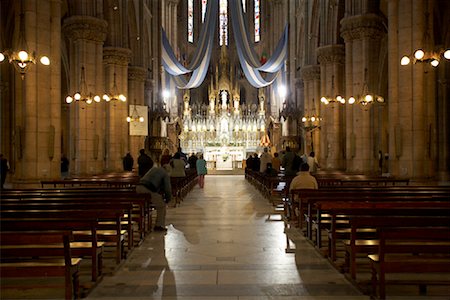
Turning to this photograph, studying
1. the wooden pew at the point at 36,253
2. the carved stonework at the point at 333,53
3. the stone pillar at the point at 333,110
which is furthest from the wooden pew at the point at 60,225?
the carved stonework at the point at 333,53

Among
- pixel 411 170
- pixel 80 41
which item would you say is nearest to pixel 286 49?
pixel 80 41

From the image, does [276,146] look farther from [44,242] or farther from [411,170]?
[44,242]

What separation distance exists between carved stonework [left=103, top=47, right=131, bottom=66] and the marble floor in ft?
56.1

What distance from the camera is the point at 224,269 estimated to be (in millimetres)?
7863

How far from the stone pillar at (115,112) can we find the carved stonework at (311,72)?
1211 cm

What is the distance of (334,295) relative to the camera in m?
6.35

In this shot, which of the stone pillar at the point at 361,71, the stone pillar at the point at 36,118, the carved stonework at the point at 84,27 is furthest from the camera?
the stone pillar at the point at 361,71

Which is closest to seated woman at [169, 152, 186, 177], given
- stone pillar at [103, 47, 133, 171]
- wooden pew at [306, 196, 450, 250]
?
stone pillar at [103, 47, 133, 171]

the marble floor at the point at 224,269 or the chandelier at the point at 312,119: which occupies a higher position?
the chandelier at the point at 312,119

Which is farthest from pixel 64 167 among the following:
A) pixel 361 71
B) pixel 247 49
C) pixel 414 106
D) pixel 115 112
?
pixel 247 49

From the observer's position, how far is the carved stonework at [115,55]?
2791 cm

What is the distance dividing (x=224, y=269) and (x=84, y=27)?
1725 centimetres

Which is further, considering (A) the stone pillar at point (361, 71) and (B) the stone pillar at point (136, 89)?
(B) the stone pillar at point (136, 89)

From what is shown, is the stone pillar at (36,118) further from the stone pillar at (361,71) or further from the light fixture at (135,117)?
the stone pillar at (361,71)
